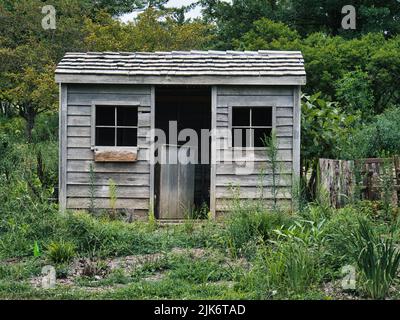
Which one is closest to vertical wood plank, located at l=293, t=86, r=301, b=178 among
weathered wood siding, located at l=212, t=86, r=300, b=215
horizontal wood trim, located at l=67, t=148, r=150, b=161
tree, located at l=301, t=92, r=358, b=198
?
weathered wood siding, located at l=212, t=86, r=300, b=215

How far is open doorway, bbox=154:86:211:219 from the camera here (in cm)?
1333

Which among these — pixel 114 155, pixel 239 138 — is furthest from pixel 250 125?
pixel 114 155

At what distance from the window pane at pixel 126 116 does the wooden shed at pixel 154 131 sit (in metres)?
0.60

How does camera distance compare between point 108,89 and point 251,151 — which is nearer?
point 251,151

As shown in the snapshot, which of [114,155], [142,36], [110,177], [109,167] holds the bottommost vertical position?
[110,177]

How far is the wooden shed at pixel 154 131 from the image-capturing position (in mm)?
12922

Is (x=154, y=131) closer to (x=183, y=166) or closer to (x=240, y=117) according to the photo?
(x=183, y=166)

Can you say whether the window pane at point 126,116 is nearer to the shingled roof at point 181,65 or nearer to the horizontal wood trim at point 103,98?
the horizontal wood trim at point 103,98

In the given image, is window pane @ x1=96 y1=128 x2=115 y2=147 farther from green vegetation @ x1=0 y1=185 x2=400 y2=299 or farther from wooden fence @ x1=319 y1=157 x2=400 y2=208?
wooden fence @ x1=319 y1=157 x2=400 y2=208

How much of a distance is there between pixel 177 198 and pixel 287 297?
254 inches

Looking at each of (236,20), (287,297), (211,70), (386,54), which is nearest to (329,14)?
(236,20)

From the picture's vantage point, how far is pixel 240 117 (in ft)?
44.5

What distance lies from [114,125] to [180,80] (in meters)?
1.71
